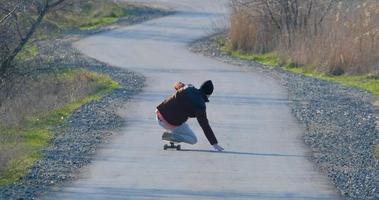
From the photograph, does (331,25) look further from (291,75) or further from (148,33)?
(148,33)

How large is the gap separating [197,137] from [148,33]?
27.6 metres

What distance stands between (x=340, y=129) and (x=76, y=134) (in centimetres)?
423

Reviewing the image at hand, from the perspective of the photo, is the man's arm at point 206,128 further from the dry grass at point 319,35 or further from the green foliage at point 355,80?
the dry grass at point 319,35

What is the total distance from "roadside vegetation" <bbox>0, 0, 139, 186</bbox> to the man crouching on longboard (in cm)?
184

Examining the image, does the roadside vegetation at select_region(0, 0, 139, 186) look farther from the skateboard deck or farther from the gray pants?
the gray pants

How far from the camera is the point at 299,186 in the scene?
1299cm

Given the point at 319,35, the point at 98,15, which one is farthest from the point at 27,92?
the point at 98,15

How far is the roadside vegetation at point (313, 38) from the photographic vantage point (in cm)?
2928

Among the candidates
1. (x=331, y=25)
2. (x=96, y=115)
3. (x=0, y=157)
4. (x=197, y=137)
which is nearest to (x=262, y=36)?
(x=331, y=25)

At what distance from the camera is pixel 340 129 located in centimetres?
1827

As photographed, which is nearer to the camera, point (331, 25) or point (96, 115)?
point (96, 115)

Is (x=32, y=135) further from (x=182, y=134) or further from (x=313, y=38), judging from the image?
(x=313, y=38)

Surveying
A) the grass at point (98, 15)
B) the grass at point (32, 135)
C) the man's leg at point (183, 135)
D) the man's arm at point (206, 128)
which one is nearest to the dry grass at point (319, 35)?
the grass at point (32, 135)

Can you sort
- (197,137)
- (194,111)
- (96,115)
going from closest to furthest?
(194,111), (197,137), (96,115)
